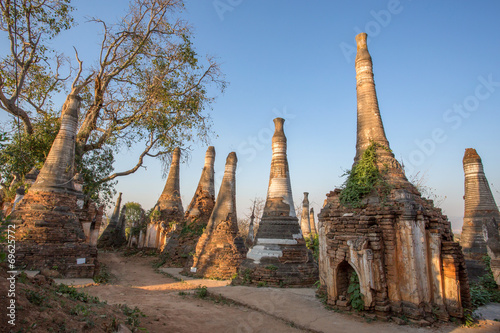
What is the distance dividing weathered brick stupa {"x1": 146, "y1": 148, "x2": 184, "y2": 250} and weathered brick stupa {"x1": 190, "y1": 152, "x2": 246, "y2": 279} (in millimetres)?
6221

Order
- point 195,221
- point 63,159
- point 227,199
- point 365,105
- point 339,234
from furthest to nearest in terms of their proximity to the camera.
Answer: point 195,221 < point 227,199 < point 63,159 < point 365,105 < point 339,234

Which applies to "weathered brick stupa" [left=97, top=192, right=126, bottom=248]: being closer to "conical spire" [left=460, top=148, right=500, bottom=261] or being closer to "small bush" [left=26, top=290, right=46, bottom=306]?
"small bush" [left=26, top=290, right=46, bottom=306]

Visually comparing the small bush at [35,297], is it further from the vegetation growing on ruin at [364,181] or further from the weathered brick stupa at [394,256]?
the vegetation growing on ruin at [364,181]

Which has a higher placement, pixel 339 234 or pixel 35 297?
pixel 339 234

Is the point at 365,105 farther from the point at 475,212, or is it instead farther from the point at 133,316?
the point at 475,212

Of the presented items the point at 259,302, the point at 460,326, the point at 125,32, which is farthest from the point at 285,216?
the point at 125,32

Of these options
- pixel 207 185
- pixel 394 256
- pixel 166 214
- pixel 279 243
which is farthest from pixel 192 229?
pixel 394 256

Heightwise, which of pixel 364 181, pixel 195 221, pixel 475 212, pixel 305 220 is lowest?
pixel 305 220

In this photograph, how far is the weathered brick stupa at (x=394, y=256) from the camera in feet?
18.4

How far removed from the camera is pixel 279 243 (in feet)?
→ 33.4

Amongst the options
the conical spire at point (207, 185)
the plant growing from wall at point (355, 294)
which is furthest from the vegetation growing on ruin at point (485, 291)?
the conical spire at point (207, 185)

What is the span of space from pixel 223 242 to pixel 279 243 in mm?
3203

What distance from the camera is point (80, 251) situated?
9.80 metres

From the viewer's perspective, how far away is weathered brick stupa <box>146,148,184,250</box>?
760 inches
